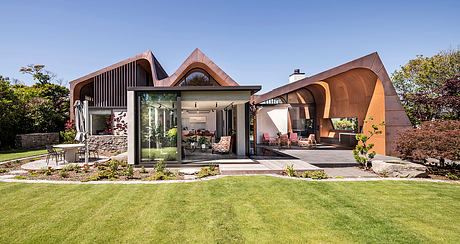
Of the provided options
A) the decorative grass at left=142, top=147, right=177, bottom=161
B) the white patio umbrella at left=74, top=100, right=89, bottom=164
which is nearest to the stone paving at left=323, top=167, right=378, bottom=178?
the decorative grass at left=142, top=147, right=177, bottom=161

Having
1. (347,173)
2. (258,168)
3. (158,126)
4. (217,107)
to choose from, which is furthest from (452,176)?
(217,107)

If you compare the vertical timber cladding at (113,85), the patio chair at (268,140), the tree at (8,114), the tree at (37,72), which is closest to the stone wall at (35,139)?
the tree at (8,114)

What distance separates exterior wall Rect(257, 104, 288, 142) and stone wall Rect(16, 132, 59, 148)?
15415 millimetres

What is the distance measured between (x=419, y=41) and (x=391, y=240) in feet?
57.0

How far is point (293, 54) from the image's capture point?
1778cm

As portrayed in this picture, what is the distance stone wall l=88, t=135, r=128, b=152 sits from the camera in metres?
12.4

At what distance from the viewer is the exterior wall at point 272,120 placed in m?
16.1

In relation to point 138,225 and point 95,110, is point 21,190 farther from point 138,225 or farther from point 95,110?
point 95,110

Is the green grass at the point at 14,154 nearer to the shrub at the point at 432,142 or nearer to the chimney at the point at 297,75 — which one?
the shrub at the point at 432,142

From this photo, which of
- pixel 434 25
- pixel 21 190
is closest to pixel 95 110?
Result: pixel 21 190

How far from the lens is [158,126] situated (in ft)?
25.8

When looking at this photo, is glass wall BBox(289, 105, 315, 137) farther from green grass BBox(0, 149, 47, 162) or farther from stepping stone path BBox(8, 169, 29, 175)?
green grass BBox(0, 149, 47, 162)

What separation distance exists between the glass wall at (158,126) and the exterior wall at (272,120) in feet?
30.6

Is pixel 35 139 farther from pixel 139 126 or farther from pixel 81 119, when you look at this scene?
pixel 139 126
